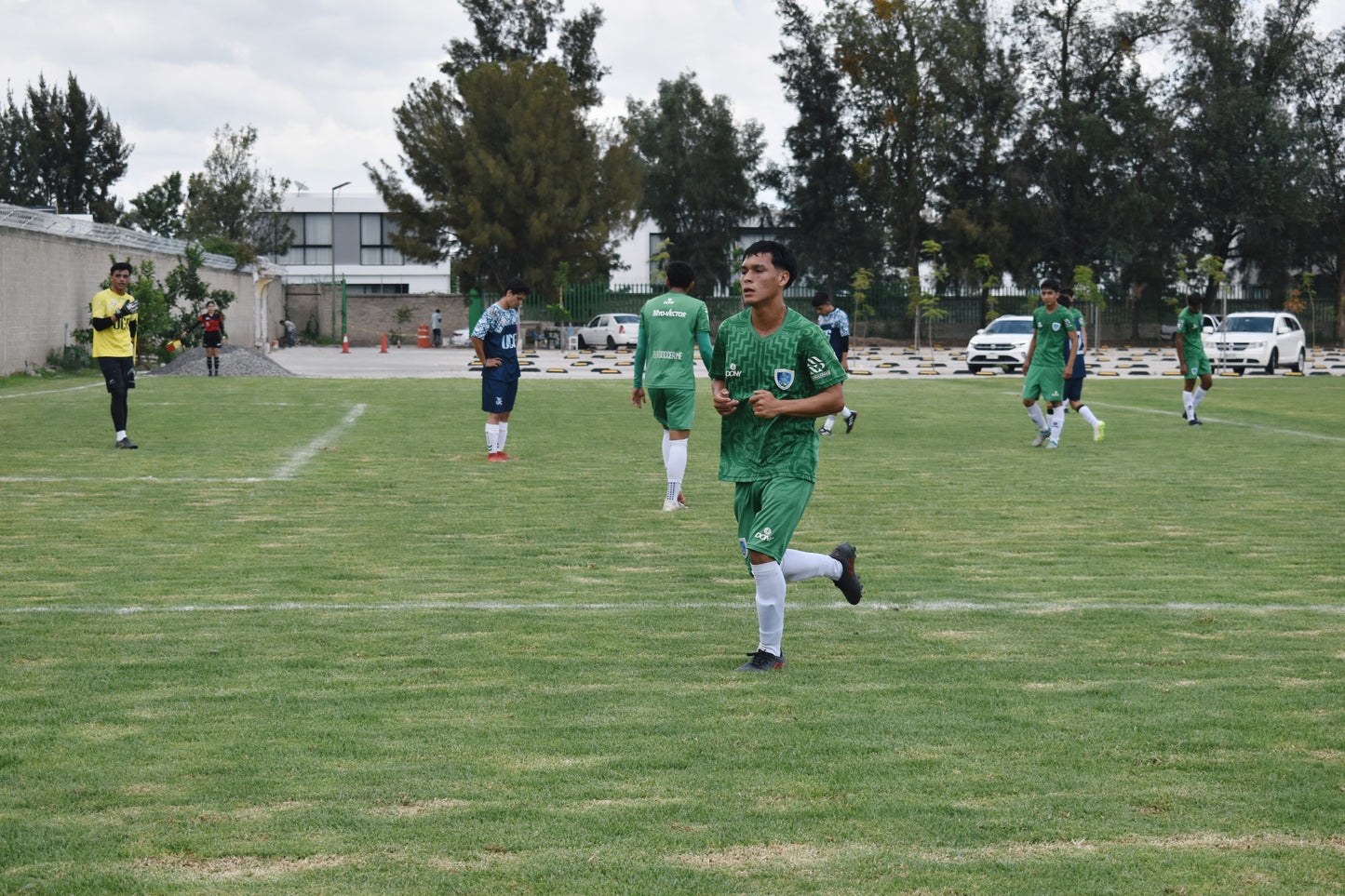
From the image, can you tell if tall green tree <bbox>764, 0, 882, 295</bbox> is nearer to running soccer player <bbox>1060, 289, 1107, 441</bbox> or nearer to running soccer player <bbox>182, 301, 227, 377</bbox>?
running soccer player <bbox>182, 301, 227, 377</bbox>

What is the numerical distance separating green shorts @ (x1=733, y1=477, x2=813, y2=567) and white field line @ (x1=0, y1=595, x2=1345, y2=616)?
136 centimetres

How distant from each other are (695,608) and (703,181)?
66.8 m

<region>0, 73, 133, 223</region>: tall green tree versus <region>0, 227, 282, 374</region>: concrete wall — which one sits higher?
<region>0, 73, 133, 223</region>: tall green tree

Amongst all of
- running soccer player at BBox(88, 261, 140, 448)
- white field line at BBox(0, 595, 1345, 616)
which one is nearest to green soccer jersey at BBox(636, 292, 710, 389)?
white field line at BBox(0, 595, 1345, 616)

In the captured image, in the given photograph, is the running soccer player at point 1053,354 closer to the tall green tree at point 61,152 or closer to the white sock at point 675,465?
the white sock at point 675,465

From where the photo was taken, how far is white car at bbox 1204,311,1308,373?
3884cm

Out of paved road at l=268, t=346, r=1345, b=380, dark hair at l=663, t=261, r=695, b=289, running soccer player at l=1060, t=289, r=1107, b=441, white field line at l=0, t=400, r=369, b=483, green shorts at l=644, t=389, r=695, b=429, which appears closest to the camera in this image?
dark hair at l=663, t=261, r=695, b=289

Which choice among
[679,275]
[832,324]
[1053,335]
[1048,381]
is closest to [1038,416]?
[1048,381]

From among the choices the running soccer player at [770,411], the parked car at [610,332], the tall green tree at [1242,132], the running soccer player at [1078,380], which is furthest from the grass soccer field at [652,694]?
the tall green tree at [1242,132]

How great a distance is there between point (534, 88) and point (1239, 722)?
57.7 metres

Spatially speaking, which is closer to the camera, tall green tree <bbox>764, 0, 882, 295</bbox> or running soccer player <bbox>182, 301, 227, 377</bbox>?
running soccer player <bbox>182, 301, 227, 377</bbox>

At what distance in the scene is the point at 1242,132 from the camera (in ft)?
196

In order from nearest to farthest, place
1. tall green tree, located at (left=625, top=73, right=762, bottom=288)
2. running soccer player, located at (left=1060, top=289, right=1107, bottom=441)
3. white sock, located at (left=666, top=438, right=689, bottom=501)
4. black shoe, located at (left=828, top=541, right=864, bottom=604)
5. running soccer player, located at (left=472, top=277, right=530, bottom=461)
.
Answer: black shoe, located at (left=828, top=541, right=864, bottom=604) → white sock, located at (left=666, top=438, right=689, bottom=501) → running soccer player, located at (left=472, top=277, right=530, bottom=461) → running soccer player, located at (left=1060, top=289, right=1107, bottom=441) → tall green tree, located at (left=625, top=73, right=762, bottom=288)

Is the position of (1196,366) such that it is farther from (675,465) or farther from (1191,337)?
(675,465)
